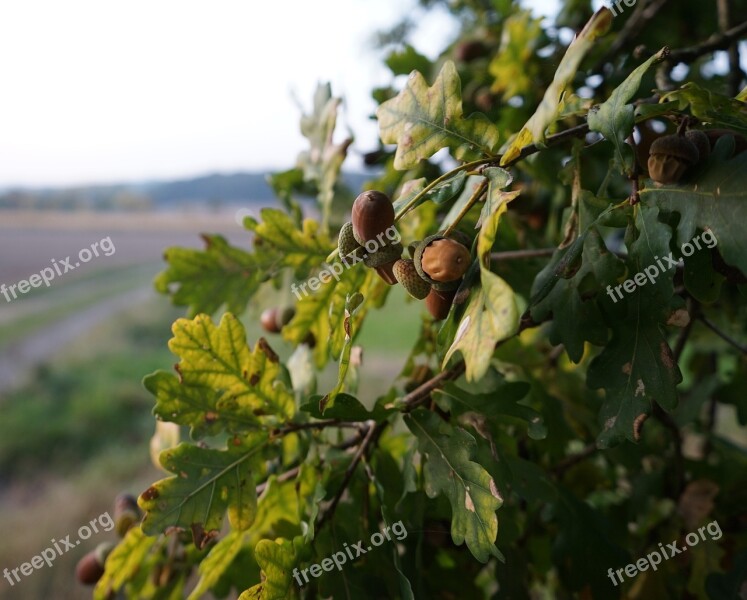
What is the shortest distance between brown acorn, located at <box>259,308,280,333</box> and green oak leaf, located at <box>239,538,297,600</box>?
35cm

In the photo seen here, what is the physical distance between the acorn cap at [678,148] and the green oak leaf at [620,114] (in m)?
0.03

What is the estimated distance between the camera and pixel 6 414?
338 cm

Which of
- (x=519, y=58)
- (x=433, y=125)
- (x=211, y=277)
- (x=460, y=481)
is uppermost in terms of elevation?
(x=519, y=58)

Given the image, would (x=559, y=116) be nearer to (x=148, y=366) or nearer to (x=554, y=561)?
(x=554, y=561)

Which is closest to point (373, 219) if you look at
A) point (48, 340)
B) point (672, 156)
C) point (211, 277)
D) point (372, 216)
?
point (372, 216)

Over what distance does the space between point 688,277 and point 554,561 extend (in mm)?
387

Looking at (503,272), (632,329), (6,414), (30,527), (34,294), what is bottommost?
(632,329)

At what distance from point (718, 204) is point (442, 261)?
0.19m

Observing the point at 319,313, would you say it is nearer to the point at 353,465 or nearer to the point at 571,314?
the point at 353,465

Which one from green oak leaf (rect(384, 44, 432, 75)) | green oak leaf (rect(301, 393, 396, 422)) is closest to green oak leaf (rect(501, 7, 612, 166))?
green oak leaf (rect(301, 393, 396, 422))

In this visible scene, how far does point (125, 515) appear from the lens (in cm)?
79

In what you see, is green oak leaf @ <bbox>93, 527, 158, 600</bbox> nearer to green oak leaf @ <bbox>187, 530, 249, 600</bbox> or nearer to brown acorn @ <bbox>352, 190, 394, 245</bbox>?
green oak leaf @ <bbox>187, 530, 249, 600</bbox>

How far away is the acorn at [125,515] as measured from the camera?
0.78m

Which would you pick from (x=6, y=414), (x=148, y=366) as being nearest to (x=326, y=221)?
(x=6, y=414)
